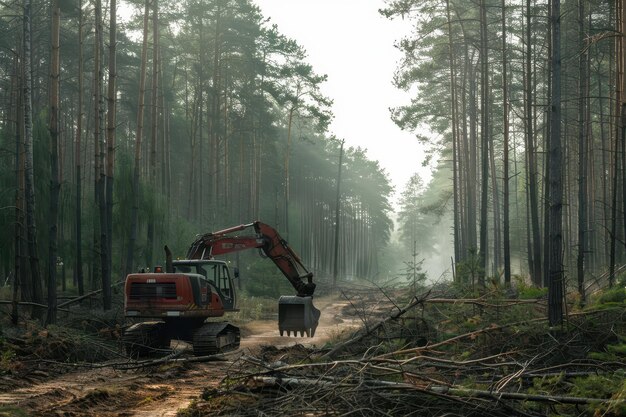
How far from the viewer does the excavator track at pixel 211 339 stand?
53.1 ft

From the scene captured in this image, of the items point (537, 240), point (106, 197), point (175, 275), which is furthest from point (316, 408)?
point (537, 240)

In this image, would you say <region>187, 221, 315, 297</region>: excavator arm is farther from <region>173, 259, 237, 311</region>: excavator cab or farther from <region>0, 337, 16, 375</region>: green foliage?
<region>0, 337, 16, 375</region>: green foliage

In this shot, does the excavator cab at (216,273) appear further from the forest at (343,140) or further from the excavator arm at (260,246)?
the forest at (343,140)

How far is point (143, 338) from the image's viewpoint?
16438mm

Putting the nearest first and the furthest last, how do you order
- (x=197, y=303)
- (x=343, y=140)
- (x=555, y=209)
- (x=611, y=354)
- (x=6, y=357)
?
1. (x=611, y=354)
2. (x=555, y=209)
3. (x=6, y=357)
4. (x=197, y=303)
5. (x=343, y=140)

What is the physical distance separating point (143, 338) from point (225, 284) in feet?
8.19

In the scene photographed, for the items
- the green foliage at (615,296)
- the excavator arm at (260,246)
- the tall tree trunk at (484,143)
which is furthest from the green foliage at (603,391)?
the tall tree trunk at (484,143)

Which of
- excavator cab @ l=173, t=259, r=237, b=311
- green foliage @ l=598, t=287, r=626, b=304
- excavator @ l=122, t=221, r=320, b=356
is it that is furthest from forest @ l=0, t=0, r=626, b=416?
excavator cab @ l=173, t=259, r=237, b=311

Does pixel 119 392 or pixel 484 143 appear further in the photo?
pixel 484 143

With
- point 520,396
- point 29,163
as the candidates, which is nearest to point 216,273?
point 29,163

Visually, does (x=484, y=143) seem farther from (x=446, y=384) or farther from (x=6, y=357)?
(x=446, y=384)

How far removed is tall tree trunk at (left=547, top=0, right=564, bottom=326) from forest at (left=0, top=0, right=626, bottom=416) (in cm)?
3

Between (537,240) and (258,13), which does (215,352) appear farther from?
(258,13)

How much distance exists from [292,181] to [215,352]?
177 ft
